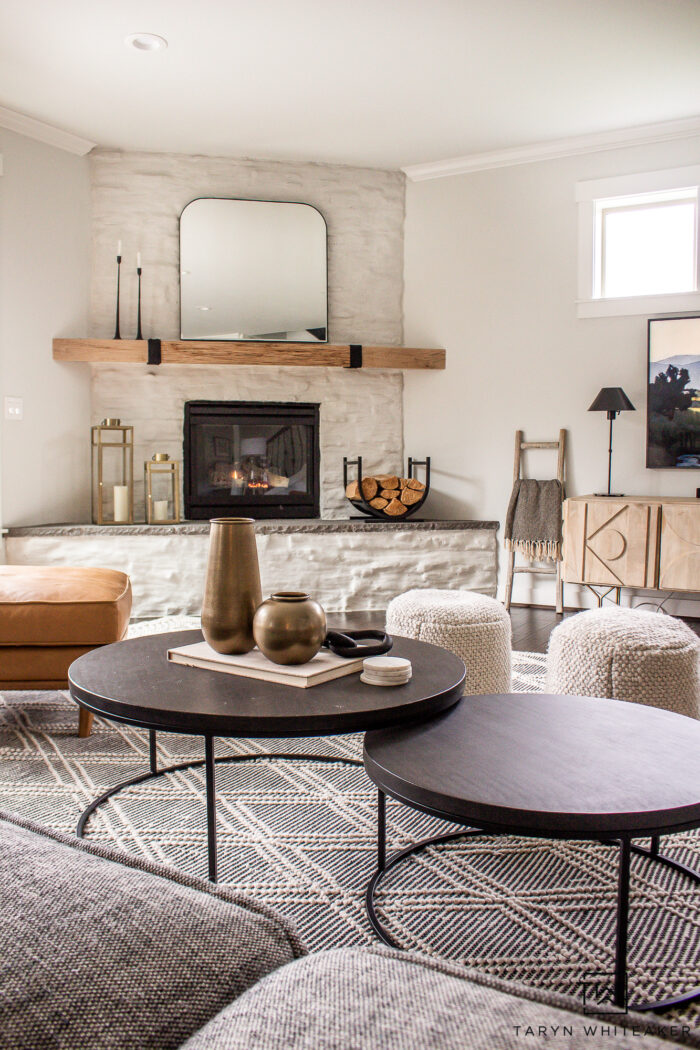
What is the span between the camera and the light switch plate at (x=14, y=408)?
4324mm

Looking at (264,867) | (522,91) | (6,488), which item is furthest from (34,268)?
(264,867)

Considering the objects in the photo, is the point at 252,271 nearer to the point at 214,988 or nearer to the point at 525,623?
the point at 525,623

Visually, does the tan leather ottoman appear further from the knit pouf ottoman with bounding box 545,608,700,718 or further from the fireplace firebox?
the fireplace firebox

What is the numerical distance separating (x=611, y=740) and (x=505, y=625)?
3.71 feet

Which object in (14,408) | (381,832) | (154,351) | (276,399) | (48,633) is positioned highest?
(154,351)

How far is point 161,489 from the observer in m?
4.85

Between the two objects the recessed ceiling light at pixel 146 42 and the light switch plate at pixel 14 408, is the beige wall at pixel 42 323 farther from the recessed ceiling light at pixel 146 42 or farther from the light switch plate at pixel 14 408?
the recessed ceiling light at pixel 146 42

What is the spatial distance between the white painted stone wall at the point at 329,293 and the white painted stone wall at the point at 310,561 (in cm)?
54

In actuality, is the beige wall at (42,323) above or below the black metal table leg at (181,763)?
above

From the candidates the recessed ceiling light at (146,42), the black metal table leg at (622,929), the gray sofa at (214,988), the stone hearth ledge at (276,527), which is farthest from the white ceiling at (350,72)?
the gray sofa at (214,988)

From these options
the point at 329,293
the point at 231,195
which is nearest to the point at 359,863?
the point at 329,293

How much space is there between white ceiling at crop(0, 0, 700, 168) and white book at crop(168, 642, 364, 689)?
9.26ft

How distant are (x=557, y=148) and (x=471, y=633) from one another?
349 centimetres

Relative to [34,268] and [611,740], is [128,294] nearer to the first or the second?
[34,268]
